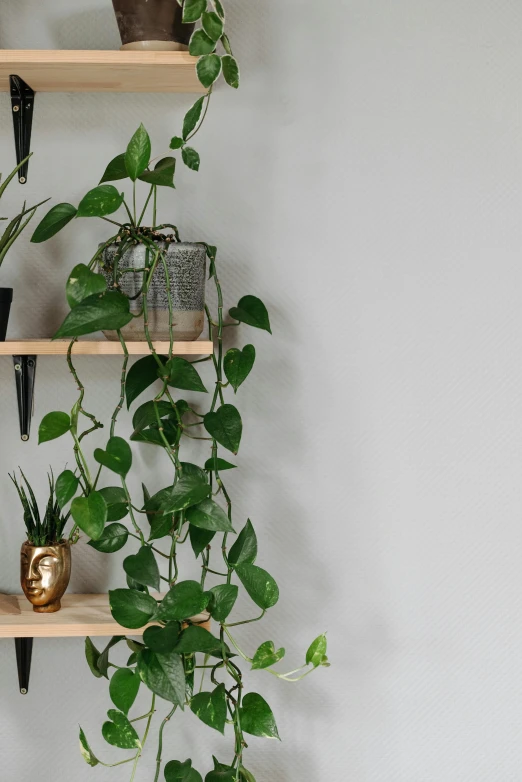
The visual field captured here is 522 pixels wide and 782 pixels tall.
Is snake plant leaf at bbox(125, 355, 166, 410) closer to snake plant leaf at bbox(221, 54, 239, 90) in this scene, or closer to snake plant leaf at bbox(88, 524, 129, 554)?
snake plant leaf at bbox(88, 524, 129, 554)

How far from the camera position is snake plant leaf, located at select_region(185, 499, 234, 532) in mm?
992

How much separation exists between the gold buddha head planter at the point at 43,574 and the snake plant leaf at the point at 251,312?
1.33ft

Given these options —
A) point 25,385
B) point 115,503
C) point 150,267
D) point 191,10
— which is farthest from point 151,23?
point 115,503

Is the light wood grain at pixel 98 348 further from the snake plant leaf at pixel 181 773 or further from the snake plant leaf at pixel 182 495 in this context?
the snake plant leaf at pixel 181 773

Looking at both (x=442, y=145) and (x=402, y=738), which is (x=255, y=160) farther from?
(x=402, y=738)

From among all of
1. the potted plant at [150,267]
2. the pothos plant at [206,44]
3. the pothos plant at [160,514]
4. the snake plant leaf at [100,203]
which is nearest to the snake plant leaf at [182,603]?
the pothos plant at [160,514]

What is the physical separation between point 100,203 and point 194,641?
562 mm

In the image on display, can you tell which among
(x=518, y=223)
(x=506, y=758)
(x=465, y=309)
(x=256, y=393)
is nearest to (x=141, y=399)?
(x=256, y=393)

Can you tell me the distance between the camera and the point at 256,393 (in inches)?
47.6

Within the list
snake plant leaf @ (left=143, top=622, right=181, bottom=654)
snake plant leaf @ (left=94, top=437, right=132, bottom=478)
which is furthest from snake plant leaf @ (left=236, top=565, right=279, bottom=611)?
snake plant leaf @ (left=94, top=437, right=132, bottom=478)

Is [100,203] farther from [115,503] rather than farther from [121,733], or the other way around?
[121,733]

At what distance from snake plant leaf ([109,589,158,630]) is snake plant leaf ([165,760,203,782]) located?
243mm

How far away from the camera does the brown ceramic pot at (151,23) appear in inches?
40.3

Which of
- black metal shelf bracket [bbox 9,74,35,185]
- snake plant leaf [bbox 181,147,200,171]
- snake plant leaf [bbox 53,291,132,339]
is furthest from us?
black metal shelf bracket [bbox 9,74,35,185]
